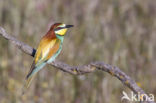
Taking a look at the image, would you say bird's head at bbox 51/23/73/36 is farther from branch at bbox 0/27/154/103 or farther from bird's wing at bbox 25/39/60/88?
branch at bbox 0/27/154/103

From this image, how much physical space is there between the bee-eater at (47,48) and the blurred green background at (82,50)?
85 centimetres

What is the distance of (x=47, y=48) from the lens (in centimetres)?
265

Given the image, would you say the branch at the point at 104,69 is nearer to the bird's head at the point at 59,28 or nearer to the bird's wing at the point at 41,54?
the bird's wing at the point at 41,54

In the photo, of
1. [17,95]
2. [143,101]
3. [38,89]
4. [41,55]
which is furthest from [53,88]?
[143,101]

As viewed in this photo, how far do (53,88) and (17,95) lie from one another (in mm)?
405

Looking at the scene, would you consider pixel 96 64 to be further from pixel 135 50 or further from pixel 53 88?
pixel 135 50

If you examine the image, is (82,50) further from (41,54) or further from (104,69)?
(104,69)

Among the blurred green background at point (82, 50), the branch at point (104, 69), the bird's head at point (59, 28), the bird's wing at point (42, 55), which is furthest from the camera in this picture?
the blurred green background at point (82, 50)

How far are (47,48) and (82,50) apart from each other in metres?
2.15

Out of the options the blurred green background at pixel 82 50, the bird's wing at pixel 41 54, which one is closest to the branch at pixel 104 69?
the bird's wing at pixel 41 54

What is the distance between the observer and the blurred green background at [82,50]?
362cm

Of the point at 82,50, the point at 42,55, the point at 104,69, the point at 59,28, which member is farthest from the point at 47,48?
the point at 82,50

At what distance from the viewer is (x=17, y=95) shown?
347 cm

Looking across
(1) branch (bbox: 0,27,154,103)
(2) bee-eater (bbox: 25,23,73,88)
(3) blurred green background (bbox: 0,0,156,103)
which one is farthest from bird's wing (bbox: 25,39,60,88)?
(3) blurred green background (bbox: 0,0,156,103)
